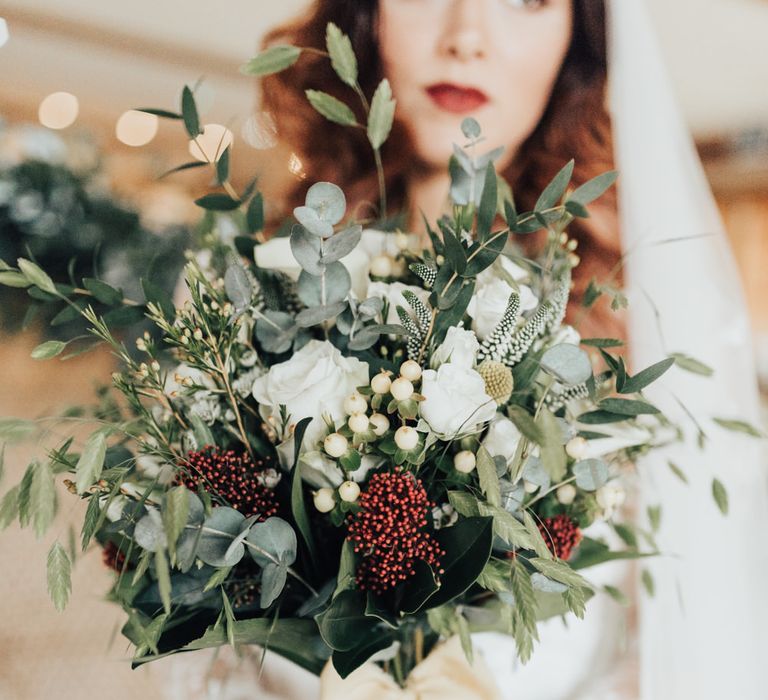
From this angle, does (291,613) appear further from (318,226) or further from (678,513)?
(678,513)

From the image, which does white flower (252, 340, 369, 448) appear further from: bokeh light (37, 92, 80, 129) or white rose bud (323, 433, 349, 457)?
bokeh light (37, 92, 80, 129)

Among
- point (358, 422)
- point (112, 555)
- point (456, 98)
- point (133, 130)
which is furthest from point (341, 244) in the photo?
point (133, 130)

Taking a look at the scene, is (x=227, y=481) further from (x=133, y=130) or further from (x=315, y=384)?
(x=133, y=130)

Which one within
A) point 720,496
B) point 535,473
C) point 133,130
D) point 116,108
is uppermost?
point 116,108

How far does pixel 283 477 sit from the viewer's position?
20.7 inches

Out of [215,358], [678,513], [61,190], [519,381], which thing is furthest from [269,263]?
[61,190]

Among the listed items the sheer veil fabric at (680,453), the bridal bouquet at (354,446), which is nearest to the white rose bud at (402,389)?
the bridal bouquet at (354,446)

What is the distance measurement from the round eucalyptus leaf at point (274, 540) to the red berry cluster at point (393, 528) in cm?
5

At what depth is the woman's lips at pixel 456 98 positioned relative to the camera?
92 cm

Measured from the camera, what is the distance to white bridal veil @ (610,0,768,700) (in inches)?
33.8

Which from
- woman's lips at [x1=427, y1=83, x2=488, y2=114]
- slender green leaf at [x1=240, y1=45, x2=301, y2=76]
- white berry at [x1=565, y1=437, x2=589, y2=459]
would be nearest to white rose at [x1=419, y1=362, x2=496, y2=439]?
white berry at [x1=565, y1=437, x2=589, y2=459]

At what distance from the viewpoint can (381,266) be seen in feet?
1.89

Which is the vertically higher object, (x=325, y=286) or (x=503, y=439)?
(x=325, y=286)

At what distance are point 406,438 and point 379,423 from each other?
0.10 ft
